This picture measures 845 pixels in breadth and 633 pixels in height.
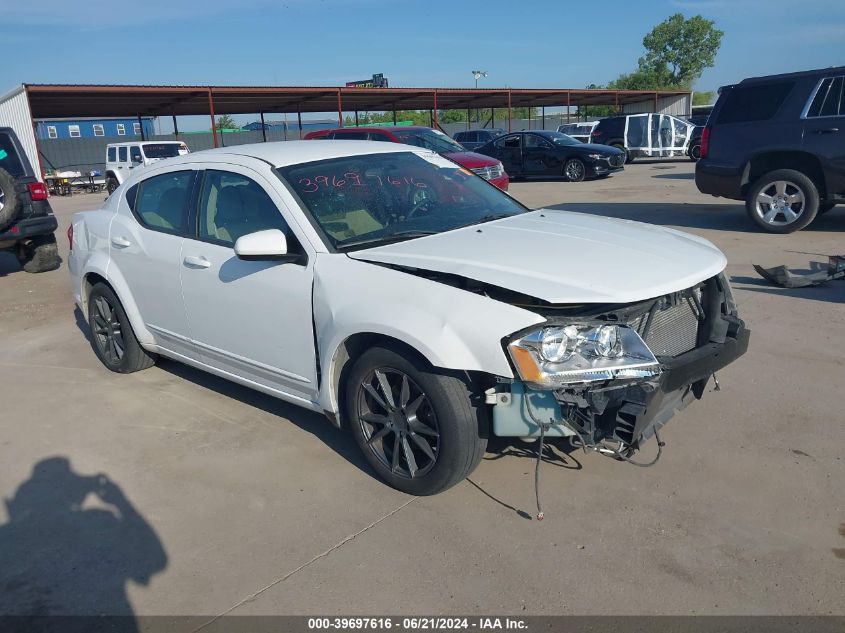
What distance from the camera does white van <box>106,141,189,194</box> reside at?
77.6 ft

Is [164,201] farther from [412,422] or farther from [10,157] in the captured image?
[10,157]

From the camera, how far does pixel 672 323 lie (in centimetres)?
346

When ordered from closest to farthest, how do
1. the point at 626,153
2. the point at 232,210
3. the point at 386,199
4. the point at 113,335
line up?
the point at 386,199, the point at 232,210, the point at 113,335, the point at 626,153

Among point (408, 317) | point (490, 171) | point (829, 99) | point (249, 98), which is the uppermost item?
point (249, 98)

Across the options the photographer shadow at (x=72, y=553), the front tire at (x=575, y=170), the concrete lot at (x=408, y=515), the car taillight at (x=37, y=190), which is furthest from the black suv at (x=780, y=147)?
the front tire at (x=575, y=170)

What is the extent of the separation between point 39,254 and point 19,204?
1.60 m

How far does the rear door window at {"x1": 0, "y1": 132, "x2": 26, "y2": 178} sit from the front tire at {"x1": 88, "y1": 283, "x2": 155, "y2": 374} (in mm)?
4886

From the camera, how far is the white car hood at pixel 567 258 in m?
3.11

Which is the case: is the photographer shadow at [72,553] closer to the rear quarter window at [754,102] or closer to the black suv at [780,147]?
the black suv at [780,147]

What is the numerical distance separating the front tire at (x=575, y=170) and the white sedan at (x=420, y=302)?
16.3 m

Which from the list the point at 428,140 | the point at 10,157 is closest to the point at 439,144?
the point at 428,140

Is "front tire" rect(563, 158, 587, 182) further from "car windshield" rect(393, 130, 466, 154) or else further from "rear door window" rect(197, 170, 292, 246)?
"rear door window" rect(197, 170, 292, 246)

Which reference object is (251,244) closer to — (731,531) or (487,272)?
A: (487,272)

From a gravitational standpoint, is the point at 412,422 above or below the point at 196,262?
below
